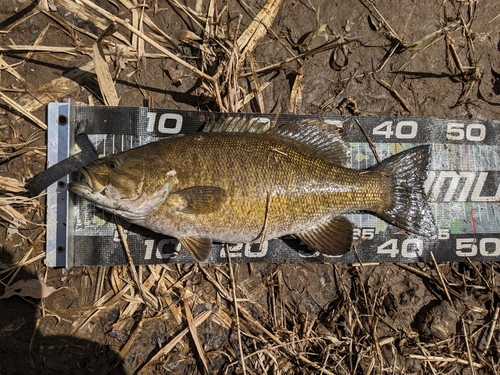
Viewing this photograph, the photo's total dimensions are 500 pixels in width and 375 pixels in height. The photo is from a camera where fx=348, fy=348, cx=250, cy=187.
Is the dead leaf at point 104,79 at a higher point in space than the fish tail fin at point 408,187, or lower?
higher

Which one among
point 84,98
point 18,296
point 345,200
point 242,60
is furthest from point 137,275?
point 242,60

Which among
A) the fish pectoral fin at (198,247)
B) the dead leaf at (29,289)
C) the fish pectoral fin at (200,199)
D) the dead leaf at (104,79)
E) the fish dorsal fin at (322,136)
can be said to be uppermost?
the dead leaf at (104,79)

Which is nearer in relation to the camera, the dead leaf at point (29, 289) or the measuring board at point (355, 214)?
the dead leaf at point (29, 289)

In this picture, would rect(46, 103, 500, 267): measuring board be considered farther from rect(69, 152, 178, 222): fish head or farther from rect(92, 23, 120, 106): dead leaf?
rect(69, 152, 178, 222): fish head

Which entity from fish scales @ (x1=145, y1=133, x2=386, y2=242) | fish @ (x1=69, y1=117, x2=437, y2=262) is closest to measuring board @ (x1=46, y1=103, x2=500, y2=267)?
fish @ (x1=69, y1=117, x2=437, y2=262)

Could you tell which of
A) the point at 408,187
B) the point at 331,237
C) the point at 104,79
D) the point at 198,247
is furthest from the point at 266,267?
the point at 104,79

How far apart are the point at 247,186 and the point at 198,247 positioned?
67 centimetres

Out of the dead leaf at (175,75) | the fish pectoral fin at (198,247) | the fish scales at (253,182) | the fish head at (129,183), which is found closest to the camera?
the fish head at (129,183)

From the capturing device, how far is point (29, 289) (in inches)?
124

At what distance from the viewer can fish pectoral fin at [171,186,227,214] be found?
108 inches

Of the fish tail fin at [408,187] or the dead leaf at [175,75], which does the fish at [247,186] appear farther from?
the dead leaf at [175,75]

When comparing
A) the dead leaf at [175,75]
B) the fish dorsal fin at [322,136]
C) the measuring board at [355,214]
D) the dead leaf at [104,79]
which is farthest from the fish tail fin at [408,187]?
the dead leaf at [104,79]

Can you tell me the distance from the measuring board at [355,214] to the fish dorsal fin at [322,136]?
1.07ft

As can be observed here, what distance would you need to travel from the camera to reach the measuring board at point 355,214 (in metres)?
3.23
